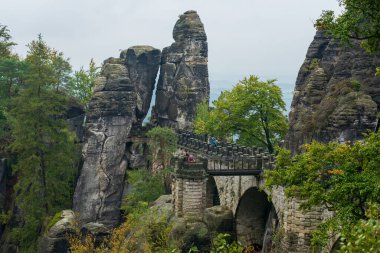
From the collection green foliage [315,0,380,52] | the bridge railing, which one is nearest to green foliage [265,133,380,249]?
green foliage [315,0,380,52]

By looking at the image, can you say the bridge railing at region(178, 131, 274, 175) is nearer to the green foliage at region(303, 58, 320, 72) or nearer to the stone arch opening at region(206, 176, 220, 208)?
the stone arch opening at region(206, 176, 220, 208)

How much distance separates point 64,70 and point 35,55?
11189 millimetres

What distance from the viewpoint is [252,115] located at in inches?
1986

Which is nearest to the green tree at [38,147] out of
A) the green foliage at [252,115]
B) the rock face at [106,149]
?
the rock face at [106,149]

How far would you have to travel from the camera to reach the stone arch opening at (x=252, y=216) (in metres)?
38.6

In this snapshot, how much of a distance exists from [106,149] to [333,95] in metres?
27.7

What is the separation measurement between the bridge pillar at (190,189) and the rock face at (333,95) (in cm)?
730

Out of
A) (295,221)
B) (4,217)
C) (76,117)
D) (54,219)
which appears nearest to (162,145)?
(76,117)

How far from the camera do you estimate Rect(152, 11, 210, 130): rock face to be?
6259cm

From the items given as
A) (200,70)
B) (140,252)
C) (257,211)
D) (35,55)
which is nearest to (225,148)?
(257,211)

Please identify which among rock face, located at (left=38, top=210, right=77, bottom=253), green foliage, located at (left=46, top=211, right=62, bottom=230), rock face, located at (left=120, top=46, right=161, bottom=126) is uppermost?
rock face, located at (left=120, top=46, right=161, bottom=126)

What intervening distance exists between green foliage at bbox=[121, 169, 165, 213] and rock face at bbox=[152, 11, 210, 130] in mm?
15284

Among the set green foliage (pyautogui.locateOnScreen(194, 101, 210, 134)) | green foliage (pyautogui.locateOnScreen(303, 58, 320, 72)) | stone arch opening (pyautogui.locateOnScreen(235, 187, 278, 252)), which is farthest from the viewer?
green foliage (pyautogui.locateOnScreen(194, 101, 210, 134))

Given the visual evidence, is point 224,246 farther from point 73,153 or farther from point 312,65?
point 73,153
